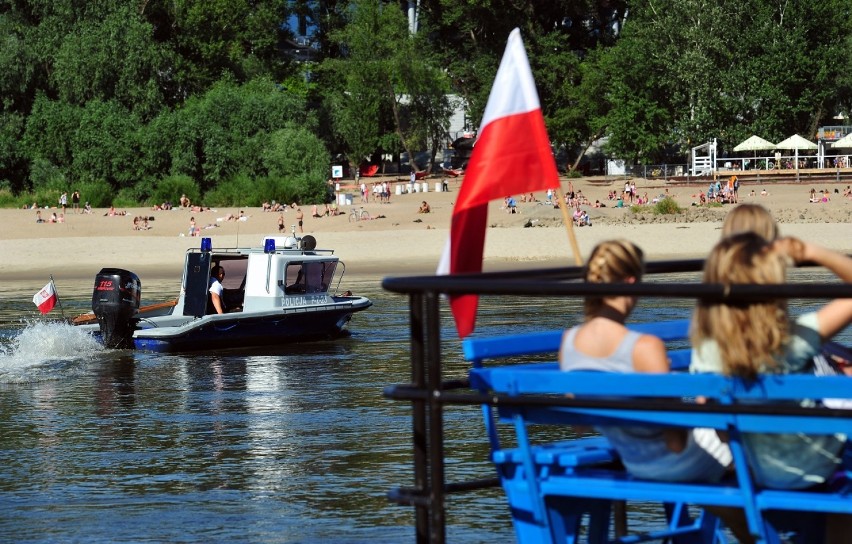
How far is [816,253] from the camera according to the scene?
504 centimetres

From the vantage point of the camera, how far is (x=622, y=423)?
4.91 m

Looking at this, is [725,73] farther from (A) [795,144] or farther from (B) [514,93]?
(B) [514,93]

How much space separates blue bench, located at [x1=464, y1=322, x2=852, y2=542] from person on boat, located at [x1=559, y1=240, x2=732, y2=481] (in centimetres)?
7

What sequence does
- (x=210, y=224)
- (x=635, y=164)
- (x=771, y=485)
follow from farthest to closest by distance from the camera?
1. (x=635, y=164)
2. (x=210, y=224)
3. (x=771, y=485)

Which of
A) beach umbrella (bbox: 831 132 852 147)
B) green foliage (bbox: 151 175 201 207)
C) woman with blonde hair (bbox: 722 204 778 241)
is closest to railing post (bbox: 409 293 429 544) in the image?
woman with blonde hair (bbox: 722 204 778 241)

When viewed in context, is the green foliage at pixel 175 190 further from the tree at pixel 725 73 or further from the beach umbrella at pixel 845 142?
the beach umbrella at pixel 845 142

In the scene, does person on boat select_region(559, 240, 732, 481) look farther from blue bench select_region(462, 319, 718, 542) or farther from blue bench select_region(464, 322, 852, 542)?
blue bench select_region(462, 319, 718, 542)

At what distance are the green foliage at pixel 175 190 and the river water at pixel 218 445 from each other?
39575 millimetres

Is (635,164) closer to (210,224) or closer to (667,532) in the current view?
(210,224)

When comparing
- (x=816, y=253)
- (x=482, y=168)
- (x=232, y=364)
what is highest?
(x=482, y=168)

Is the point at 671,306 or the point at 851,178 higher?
the point at 851,178

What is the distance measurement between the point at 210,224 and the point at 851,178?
29.9 m

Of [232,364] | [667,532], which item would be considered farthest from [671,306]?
[667,532]

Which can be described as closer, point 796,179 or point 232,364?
point 232,364
